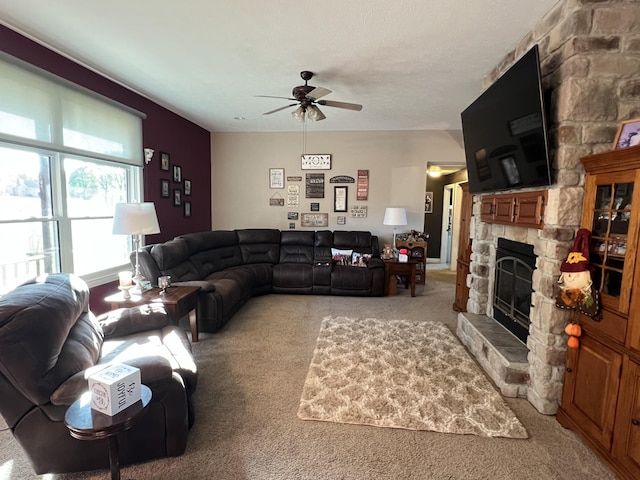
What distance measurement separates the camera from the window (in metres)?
2.53

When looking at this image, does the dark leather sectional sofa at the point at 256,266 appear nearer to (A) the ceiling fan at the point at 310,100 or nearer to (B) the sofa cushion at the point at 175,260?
(B) the sofa cushion at the point at 175,260

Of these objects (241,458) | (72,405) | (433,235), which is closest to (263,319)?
(241,458)

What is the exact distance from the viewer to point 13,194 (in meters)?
2.58

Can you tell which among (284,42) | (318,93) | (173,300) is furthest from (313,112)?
(173,300)

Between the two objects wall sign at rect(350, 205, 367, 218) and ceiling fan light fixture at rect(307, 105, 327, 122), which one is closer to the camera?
ceiling fan light fixture at rect(307, 105, 327, 122)

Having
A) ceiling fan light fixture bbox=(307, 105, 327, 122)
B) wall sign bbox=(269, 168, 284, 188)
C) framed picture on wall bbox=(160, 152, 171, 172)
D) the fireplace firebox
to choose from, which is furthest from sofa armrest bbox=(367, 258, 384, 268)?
framed picture on wall bbox=(160, 152, 171, 172)

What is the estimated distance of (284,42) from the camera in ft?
8.44

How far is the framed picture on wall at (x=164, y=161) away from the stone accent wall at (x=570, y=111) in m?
4.44

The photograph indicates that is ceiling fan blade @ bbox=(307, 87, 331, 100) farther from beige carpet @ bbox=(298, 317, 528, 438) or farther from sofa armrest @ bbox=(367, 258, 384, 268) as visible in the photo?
sofa armrest @ bbox=(367, 258, 384, 268)

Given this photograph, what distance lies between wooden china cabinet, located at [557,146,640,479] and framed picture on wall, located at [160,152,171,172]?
15.3ft

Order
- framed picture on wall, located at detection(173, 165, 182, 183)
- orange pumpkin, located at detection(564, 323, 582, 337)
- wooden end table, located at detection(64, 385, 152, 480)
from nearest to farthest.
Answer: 1. wooden end table, located at detection(64, 385, 152, 480)
2. orange pumpkin, located at detection(564, 323, 582, 337)
3. framed picture on wall, located at detection(173, 165, 182, 183)

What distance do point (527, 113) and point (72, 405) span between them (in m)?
3.02

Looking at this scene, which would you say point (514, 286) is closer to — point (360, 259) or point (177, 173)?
point (360, 259)

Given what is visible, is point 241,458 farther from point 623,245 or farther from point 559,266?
point 623,245
